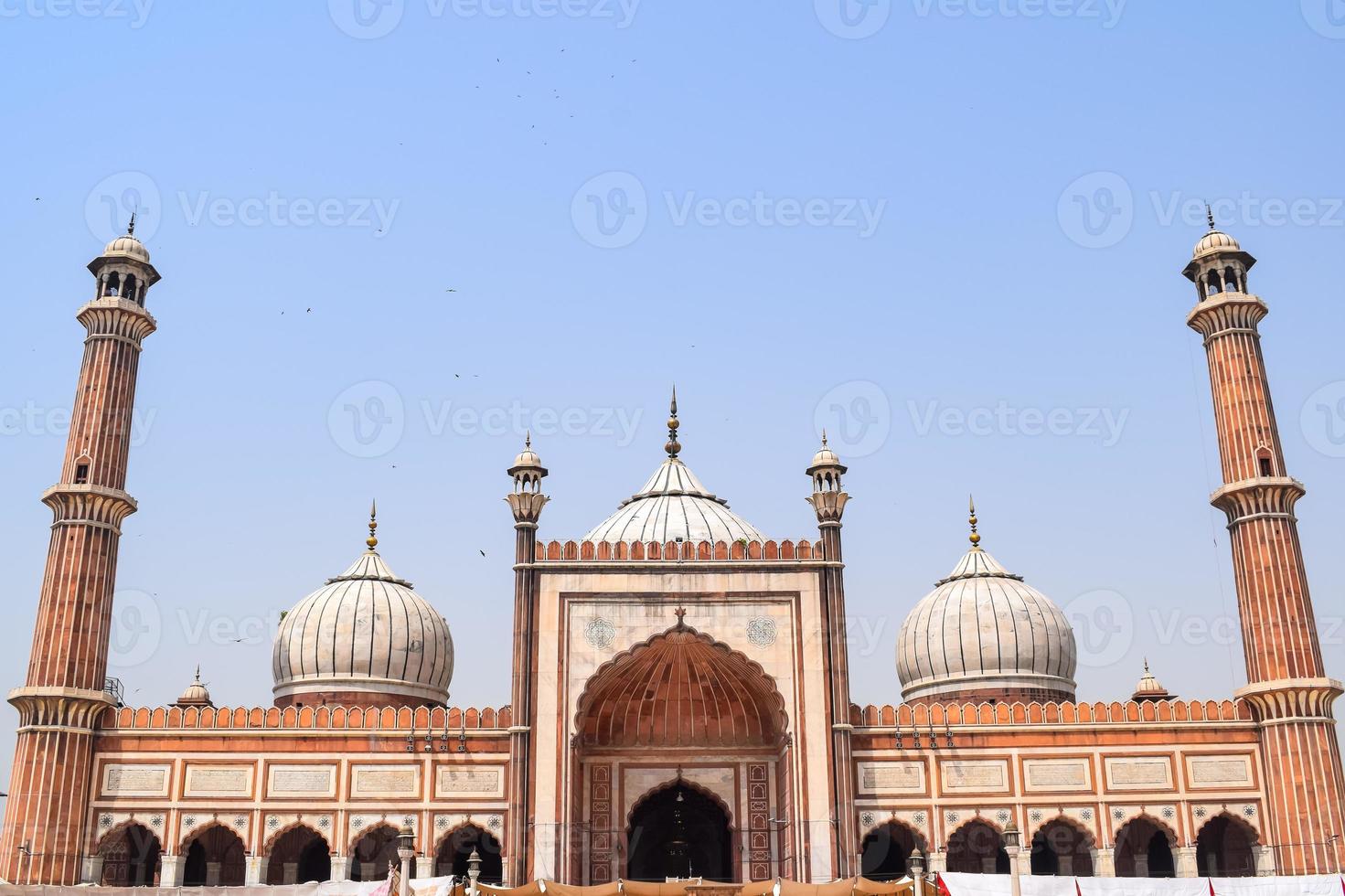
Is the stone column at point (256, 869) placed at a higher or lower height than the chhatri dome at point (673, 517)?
lower

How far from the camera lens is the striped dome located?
1032 inches

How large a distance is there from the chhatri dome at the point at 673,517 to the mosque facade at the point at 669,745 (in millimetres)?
2640

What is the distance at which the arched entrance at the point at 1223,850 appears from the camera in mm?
23734

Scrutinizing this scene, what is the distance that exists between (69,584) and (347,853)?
6.89 metres

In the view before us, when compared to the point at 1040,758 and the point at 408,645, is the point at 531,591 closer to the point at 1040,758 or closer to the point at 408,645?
the point at 408,645

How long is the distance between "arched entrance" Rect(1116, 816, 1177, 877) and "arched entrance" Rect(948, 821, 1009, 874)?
7.42 feet

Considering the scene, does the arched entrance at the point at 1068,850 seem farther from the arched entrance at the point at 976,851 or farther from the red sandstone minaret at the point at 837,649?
the red sandstone minaret at the point at 837,649

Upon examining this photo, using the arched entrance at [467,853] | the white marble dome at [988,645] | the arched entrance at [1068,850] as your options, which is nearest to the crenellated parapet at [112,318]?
the arched entrance at [467,853]

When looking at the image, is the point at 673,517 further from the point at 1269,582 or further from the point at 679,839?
the point at 1269,582

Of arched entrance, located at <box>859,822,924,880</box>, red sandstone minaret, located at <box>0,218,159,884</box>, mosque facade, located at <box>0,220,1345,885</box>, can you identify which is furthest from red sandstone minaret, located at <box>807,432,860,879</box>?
red sandstone minaret, located at <box>0,218,159,884</box>

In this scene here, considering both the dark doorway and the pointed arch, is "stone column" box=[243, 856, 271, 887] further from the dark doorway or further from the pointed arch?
the dark doorway

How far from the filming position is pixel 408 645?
27406mm

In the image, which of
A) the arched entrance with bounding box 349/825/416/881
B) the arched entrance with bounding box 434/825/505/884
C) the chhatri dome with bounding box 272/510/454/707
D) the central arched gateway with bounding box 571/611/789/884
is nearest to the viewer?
the central arched gateway with bounding box 571/611/789/884

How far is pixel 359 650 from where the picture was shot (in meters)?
27.0
